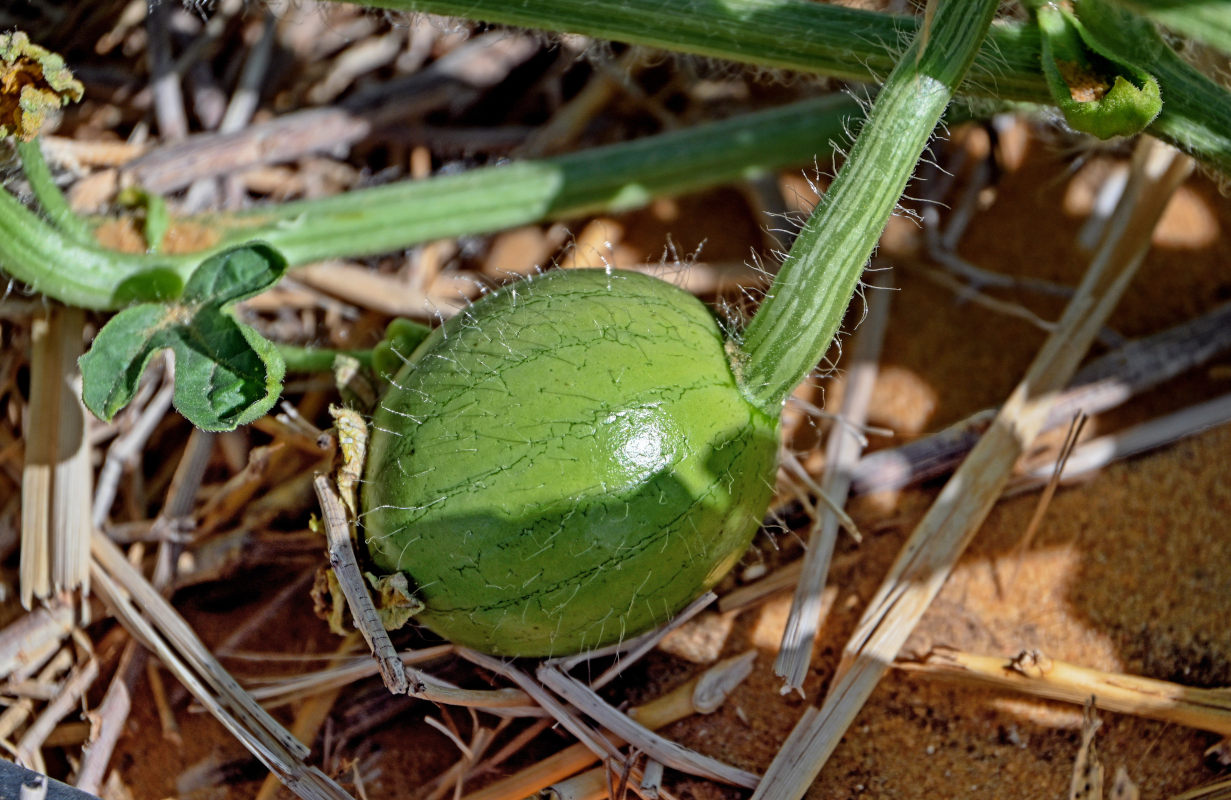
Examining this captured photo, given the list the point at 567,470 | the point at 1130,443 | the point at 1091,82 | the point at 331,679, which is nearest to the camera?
the point at 567,470

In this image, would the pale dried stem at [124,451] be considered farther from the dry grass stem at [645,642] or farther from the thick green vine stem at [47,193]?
the dry grass stem at [645,642]

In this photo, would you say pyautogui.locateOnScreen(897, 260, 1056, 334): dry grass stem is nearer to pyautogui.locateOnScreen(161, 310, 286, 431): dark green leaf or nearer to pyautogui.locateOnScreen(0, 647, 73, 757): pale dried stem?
pyautogui.locateOnScreen(161, 310, 286, 431): dark green leaf

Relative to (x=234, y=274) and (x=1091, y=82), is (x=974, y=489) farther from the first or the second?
(x=234, y=274)

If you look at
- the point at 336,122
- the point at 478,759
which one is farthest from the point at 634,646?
the point at 336,122

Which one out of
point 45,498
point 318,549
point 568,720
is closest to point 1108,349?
point 568,720

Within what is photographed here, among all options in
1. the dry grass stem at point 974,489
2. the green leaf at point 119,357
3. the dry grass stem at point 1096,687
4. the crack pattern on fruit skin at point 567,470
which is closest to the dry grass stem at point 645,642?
the crack pattern on fruit skin at point 567,470

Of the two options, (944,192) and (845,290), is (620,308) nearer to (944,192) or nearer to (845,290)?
(845,290)
